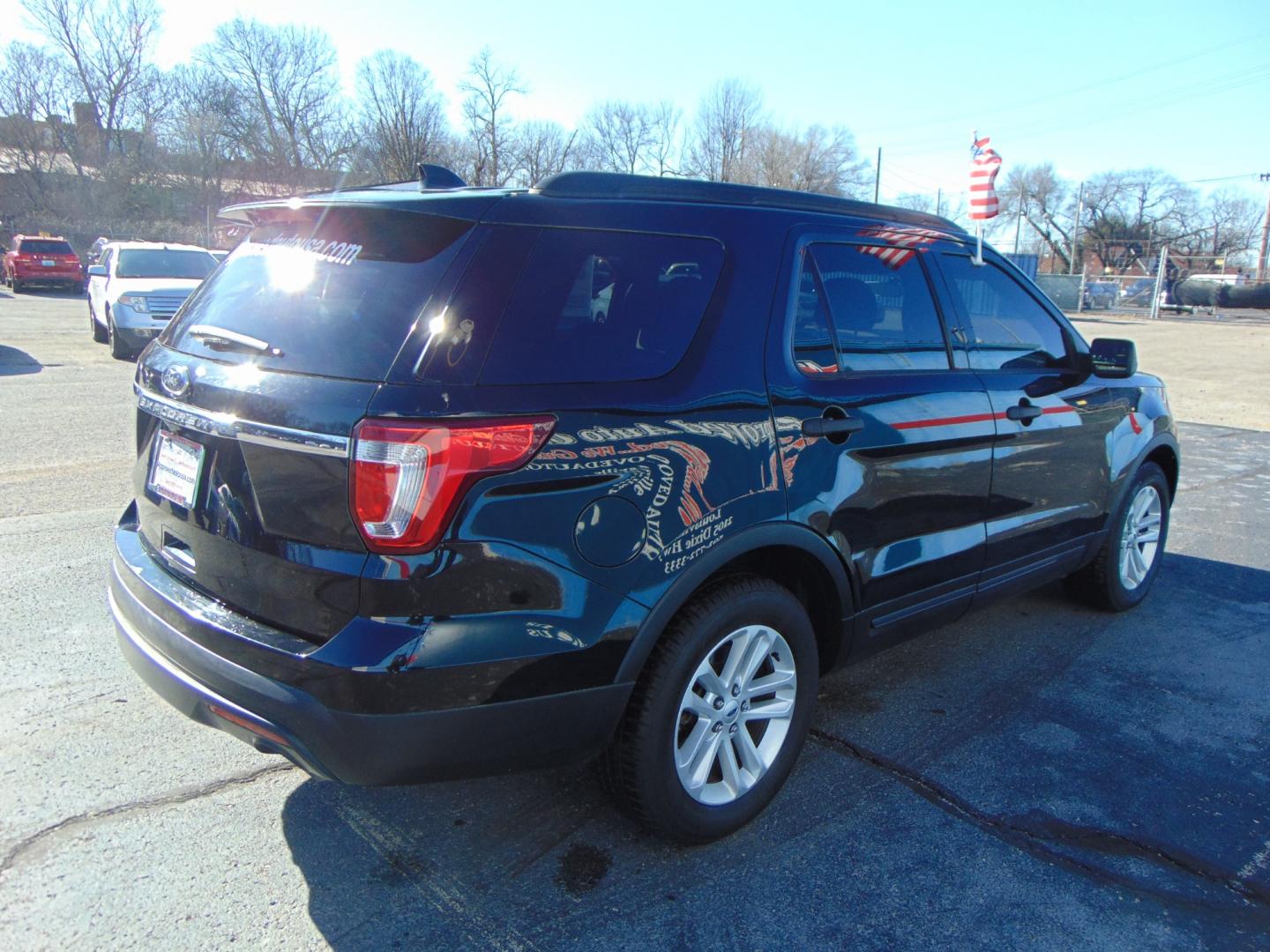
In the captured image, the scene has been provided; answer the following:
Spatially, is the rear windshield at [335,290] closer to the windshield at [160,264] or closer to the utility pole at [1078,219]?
the windshield at [160,264]

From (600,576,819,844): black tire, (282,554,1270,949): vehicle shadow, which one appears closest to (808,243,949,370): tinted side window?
(600,576,819,844): black tire

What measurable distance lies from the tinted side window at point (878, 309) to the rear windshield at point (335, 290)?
132cm

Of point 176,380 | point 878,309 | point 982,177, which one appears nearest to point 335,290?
point 176,380

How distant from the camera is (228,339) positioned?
2.40 m

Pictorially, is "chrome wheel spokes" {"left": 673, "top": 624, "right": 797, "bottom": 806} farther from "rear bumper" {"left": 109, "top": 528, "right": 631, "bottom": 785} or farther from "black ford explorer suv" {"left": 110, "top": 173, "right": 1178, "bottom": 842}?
"rear bumper" {"left": 109, "top": 528, "right": 631, "bottom": 785}

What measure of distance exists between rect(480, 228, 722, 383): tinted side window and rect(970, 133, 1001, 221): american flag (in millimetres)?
2803

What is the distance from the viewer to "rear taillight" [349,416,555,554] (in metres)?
1.96

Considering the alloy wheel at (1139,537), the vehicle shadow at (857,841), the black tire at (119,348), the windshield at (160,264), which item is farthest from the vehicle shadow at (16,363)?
the alloy wheel at (1139,537)

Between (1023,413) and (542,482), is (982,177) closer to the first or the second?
(1023,413)

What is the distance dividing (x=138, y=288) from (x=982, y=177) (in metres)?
11.4

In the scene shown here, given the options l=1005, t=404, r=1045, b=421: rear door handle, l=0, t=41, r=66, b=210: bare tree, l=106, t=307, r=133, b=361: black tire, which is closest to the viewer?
l=1005, t=404, r=1045, b=421: rear door handle

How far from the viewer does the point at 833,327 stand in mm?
2895

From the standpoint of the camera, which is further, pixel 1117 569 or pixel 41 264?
pixel 41 264

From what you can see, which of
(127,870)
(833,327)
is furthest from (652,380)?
(127,870)
